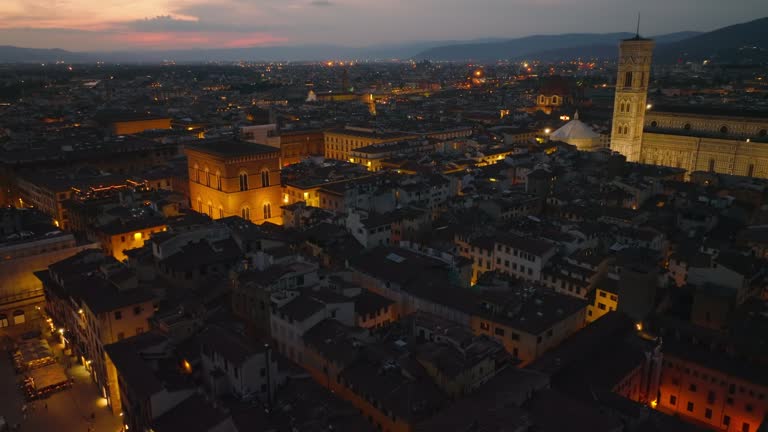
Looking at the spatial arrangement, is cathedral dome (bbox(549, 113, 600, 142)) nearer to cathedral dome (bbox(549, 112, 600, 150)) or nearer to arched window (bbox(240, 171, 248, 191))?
cathedral dome (bbox(549, 112, 600, 150))

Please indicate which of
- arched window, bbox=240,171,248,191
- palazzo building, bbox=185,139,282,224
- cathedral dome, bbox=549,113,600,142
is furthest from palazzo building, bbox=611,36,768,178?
arched window, bbox=240,171,248,191

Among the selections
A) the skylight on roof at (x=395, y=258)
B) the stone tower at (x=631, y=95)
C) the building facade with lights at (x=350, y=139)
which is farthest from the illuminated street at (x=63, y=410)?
the stone tower at (x=631, y=95)

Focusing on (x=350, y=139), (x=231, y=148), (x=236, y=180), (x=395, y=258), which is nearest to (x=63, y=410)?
(x=395, y=258)

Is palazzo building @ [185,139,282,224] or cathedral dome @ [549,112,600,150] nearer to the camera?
palazzo building @ [185,139,282,224]

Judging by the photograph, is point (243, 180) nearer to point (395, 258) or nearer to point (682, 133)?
point (395, 258)

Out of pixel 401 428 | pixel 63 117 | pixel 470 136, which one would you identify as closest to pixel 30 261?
pixel 401 428

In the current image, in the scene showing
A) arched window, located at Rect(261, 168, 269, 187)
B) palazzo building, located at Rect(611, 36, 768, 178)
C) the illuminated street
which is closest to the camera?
the illuminated street
